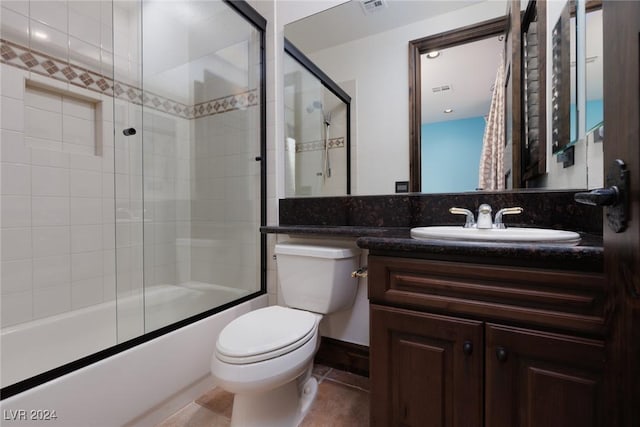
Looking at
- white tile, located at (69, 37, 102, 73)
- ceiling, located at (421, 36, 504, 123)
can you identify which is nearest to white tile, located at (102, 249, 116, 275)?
white tile, located at (69, 37, 102, 73)

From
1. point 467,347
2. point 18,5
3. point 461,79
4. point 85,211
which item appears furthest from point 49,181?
point 461,79

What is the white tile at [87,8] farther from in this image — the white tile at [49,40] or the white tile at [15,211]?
the white tile at [15,211]

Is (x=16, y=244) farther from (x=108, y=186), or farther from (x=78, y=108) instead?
(x=78, y=108)

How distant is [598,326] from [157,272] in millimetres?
2168

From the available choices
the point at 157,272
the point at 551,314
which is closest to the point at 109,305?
the point at 157,272

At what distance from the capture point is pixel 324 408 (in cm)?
131

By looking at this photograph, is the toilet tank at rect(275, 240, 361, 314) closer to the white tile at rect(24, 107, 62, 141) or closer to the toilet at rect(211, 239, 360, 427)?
the toilet at rect(211, 239, 360, 427)

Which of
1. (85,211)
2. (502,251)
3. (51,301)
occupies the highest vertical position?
(85,211)

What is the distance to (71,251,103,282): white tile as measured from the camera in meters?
1.67

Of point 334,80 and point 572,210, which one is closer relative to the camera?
point 572,210

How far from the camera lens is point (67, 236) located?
1641 millimetres

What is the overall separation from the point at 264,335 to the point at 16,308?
55.9 inches

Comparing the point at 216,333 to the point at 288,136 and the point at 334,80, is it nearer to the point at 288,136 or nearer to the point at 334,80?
the point at 288,136

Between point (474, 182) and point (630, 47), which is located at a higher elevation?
point (630, 47)
